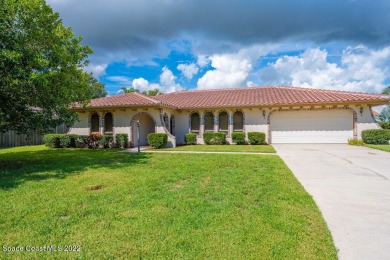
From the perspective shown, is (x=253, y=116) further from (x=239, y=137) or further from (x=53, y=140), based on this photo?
(x=53, y=140)

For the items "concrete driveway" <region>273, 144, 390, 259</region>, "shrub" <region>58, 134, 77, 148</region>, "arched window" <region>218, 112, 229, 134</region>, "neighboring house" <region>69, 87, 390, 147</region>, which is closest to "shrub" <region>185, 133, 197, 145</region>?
"neighboring house" <region>69, 87, 390, 147</region>

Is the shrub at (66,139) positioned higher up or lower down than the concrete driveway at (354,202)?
higher up

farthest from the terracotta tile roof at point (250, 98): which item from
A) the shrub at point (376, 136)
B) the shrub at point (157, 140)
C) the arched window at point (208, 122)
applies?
the shrub at point (157, 140)

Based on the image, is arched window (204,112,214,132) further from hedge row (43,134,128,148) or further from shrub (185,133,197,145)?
hedge row (43,134,128,148)

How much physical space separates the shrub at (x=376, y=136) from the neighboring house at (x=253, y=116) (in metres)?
0.63

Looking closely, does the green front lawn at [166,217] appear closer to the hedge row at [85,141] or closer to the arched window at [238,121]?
the hedge row at [85,141]

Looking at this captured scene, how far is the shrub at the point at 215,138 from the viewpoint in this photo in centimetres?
1758

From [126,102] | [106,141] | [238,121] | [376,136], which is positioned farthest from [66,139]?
[376,136]

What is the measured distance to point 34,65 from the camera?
780cm

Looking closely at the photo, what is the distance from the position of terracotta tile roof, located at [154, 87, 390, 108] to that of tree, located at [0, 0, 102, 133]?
31.1ft

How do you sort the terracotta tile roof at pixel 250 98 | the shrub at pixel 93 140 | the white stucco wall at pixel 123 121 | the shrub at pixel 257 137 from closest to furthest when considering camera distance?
the terracotta tile roof at pixel 250 98 < the white stucco wall at pixel 123 121 < the shrub at pixel 93 140 < the shrub at pixel 257 137

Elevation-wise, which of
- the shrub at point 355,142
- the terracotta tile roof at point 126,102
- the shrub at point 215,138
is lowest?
the shrub at point 355,142

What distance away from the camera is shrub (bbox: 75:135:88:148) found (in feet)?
54.5

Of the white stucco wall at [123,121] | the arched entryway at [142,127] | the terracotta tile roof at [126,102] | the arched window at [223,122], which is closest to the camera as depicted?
the terracotta tile roof at [126,102]
